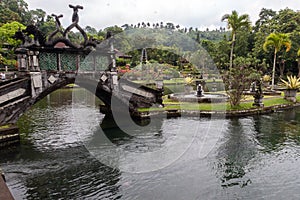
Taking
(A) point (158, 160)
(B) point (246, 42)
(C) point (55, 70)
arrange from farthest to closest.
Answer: (B) point (246, 42)
(C) point (55, 70)
(A) point (158, 160)

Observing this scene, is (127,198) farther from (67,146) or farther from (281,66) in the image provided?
(281,66)

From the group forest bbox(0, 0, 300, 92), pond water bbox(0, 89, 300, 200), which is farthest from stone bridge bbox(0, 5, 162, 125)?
forest bbox(0, 0, 300, 92)

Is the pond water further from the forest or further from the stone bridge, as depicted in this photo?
the forest

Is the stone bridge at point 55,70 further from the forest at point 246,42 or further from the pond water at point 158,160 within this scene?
the forest at point 246,42

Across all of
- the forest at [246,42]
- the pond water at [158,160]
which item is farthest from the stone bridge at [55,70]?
the forest at [246,42]

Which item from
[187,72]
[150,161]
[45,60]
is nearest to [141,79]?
[187,72]

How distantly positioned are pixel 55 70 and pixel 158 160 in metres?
8.37

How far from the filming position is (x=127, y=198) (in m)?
8.73

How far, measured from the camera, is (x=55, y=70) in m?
15.9

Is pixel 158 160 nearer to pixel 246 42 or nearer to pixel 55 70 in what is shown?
pixel 55 70

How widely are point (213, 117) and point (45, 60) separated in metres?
12.4

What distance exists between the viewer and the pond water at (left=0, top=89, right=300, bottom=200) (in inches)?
363

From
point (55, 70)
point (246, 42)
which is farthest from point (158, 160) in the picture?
point (246, 42)

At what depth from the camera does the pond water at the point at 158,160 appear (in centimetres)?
922
